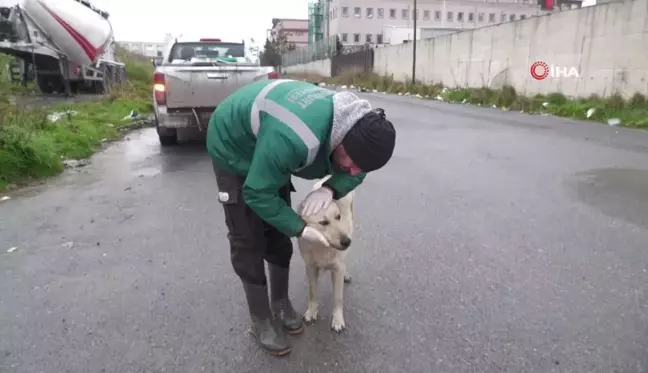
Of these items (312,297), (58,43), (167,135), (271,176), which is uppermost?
(58,43)

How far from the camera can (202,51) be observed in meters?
10.0

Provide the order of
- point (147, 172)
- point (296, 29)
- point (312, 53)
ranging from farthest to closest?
point (296, 29)
point (312, 53)
point (147, 172)

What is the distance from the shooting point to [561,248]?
392 centimetres

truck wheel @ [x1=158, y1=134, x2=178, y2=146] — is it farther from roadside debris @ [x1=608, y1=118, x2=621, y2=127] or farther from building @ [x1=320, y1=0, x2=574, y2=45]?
building @ [x1=320, y1=0, x2=574, y2=45]

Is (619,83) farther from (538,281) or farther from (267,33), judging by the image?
(267,33)

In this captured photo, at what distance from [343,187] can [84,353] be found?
5.52 feet

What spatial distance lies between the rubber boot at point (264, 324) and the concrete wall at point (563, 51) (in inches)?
516

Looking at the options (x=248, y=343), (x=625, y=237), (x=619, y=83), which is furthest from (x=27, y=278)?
(x=619, y=83)

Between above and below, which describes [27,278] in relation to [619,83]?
below

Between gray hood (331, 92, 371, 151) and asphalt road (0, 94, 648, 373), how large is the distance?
122 centimetres

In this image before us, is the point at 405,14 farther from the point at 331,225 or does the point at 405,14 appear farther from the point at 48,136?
the point at 331,225

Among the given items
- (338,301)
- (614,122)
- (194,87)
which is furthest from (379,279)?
(614,122)

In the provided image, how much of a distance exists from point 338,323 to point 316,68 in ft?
171

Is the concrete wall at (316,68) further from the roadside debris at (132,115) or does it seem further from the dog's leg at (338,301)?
the dog's leg at (338,301)
